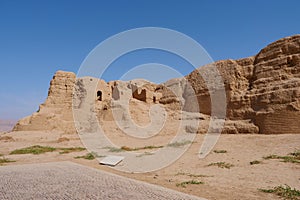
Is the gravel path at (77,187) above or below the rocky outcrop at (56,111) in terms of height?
below

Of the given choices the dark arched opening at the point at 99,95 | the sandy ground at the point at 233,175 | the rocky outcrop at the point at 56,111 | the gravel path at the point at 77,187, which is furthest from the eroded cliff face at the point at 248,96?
the gravel path at the point at 77,187

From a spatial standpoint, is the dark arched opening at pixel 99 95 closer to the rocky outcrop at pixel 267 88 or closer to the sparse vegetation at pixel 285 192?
the rocky outcrop at pixel 267 88

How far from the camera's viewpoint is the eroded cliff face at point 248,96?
17781 mm

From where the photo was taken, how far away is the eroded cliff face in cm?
1778

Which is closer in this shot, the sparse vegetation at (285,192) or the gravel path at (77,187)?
the sparse vegetation at (285,192)

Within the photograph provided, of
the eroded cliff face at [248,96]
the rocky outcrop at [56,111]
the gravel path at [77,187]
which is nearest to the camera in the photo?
the gravel path at [77,187]

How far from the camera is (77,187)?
20.6 feet

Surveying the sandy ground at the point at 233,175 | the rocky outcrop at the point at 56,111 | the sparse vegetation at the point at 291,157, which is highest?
the rocky outcrop at the point at 56,111

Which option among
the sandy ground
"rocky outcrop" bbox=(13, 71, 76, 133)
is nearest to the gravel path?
the sandy ground

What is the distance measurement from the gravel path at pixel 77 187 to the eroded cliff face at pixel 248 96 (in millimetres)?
14563

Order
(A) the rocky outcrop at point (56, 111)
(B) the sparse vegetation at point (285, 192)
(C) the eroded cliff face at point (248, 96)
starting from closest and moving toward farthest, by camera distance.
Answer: (B) the sparse vegetation at point (285, 192) < (C) the eroded cliff face at point (248, 96) < (A) the rocky outcrop at point (56, 111)

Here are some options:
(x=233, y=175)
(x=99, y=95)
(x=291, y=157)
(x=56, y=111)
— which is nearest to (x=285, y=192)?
(x=233, y=175)

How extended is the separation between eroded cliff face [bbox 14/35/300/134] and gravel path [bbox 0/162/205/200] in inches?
573

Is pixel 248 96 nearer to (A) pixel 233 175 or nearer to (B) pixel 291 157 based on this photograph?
(B) pixel 291 157
